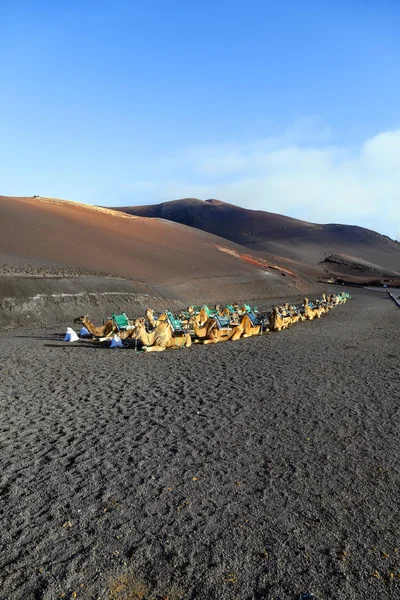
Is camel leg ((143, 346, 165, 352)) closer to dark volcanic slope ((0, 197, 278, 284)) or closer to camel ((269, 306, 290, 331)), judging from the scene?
camel ((269, 306, 290, 331))

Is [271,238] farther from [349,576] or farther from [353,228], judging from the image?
[349,576]

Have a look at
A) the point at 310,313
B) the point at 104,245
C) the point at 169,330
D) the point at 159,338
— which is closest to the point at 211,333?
the point at 169,330

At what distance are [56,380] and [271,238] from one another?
102 m

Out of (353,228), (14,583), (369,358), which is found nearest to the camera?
(14,583)

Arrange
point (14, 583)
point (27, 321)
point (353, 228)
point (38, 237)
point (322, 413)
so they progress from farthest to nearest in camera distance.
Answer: point (353, 228) → point (38, 237) → point (27, 321) → point (322, 413) → point (14, 583)

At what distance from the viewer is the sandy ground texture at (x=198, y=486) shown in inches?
141

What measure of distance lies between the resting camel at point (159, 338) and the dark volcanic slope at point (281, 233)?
254ft

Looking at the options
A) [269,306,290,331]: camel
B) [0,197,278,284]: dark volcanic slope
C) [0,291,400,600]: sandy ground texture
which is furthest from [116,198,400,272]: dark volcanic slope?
[0,291,400,600]: sandy ground texture

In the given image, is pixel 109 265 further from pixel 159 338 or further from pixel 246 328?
pixel 159 338

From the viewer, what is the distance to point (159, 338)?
13.2m

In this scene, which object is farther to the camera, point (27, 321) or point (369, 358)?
point (27, 321)

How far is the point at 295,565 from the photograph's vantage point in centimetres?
369

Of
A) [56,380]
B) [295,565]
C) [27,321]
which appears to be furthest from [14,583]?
[27,321]

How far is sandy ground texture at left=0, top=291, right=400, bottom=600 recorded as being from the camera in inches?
141
